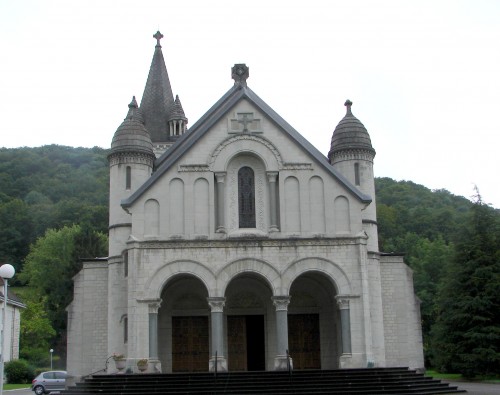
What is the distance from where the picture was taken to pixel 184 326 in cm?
3123

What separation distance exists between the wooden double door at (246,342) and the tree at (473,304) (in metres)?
12.4

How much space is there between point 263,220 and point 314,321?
5856 millimetres

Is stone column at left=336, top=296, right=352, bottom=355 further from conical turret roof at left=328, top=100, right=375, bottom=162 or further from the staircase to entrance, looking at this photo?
conical turret roof at left=328, top=100, right=375, bottom=162

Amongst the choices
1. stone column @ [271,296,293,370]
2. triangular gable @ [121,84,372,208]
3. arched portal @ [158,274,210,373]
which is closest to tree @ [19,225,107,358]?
arched portal @ [158,274,210,373]

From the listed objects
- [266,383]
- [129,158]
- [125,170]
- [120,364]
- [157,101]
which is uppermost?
[157,101]

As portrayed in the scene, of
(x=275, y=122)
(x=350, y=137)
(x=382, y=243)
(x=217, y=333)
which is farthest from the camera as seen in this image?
(x=382, y=243)

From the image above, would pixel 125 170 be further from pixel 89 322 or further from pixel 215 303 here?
pixel 215 303

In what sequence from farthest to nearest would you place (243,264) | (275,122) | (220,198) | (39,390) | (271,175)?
(39,390) < (275,122) < (271,175) < (220,198) < (243,264)

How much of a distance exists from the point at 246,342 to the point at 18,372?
2760 cm

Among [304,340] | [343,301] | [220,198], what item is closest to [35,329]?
[304,340]

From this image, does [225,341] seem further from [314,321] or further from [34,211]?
[34,211]

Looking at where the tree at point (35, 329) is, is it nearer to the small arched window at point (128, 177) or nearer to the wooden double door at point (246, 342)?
the small arched window at point (128, 177)

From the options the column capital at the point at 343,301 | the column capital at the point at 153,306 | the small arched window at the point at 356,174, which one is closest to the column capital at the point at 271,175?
the small arched window at the point at 356,174

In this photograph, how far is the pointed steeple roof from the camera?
153 ft
